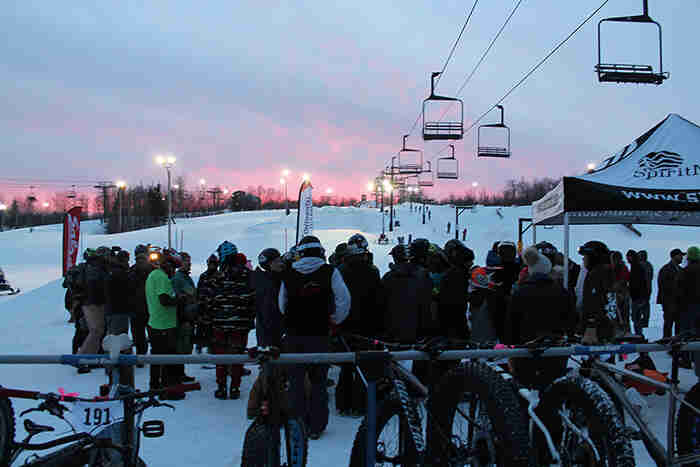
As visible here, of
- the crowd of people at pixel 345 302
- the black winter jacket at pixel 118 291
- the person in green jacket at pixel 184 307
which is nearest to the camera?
the crowd of people at pixel 345 302

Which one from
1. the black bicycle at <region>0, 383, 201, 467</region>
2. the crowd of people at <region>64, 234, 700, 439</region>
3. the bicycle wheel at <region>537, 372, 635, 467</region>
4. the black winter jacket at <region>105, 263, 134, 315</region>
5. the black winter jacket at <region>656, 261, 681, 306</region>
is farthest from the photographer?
the black winter jacket at <region>656, 261, 681, 306</region>

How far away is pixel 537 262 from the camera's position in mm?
4746

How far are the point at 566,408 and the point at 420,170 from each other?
28.2 metres

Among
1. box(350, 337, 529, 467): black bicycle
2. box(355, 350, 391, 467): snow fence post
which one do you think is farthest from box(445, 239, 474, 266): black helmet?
box(355, 350, 391, 467): snow fence post

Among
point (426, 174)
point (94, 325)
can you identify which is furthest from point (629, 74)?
point (426, 174)

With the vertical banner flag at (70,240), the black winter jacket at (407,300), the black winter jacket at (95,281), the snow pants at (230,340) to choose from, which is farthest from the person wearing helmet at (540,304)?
the vertical banner flag at (70,240)

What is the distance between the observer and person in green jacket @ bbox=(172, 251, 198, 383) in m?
6.93

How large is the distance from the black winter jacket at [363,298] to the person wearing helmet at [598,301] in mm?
2383

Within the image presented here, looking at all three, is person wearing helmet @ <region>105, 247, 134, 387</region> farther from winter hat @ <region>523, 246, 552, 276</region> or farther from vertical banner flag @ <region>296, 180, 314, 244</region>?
winter hat @ <region>523, 246, 552, 276</region>

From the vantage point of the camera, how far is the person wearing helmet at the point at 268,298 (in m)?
6.05

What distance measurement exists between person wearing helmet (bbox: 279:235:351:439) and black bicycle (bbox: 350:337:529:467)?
194 cm

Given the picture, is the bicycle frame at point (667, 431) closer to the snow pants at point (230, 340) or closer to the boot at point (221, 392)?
the snow pants at point (230, 340)

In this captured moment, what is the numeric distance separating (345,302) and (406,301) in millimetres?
967

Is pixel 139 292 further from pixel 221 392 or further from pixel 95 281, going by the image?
pixel 221 392
